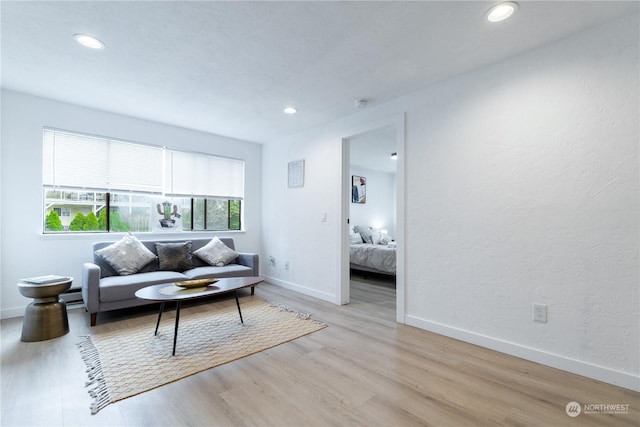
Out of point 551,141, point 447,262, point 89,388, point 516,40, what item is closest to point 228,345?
point 89,388

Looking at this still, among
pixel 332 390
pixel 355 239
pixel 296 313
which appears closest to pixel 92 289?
pixel 296 313

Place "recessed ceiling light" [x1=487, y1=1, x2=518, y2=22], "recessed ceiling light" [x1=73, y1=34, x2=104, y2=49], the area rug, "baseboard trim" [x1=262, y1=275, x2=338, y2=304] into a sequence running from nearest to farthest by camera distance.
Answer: "recessed ceiling light" [x1=487, y1=1, x2=518, y2=22]
the area rug
"recessed ceiling light" [x1=73, y1=34, x2=104, y2=49]
"baseboard trim" [x1=262, y1=275, x2=338, y2=304]

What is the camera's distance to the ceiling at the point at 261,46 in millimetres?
1842

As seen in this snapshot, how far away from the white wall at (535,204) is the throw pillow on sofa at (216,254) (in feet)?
8.29

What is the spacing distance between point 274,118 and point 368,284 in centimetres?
309

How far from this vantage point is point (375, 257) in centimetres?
511

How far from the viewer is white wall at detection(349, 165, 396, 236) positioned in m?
7.02

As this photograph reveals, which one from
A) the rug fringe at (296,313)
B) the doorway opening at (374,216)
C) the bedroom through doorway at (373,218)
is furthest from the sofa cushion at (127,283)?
the bedroom through doorway at (373,218)

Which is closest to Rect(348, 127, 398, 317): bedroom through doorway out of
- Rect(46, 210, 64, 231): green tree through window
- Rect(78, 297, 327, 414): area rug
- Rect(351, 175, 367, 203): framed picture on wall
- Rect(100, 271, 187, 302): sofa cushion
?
Rect(351, 175, 367, 203): framed picture on wall

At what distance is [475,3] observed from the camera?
5.78ft

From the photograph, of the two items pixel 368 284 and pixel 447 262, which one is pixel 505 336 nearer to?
pixel 447 262

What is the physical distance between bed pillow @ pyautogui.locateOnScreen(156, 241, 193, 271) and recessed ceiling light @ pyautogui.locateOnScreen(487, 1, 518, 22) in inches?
158

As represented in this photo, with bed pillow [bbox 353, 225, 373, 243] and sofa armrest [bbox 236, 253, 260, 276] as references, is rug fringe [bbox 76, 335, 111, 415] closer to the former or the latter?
sofa armrest [bbox 236, 253, 260, 276]

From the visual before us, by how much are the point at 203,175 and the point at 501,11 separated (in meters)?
4.15
